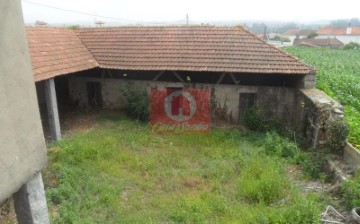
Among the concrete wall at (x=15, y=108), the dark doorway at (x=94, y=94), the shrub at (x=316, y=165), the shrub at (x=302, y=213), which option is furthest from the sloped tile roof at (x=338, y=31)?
the concrete wall at (x=15, y=108)

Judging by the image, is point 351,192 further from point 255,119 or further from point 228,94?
point 228,94

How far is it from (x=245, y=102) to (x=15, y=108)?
10.3 metres

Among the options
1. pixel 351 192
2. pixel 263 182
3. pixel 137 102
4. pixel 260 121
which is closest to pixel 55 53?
pixel 137 102

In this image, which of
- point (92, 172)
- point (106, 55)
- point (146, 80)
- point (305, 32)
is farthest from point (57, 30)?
point (305, 32)

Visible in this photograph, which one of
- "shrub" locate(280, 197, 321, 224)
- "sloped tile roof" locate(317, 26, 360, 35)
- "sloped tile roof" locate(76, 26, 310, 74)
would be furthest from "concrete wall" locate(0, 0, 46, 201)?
"sloped tile roof" locate(317, 26, 360, 35)

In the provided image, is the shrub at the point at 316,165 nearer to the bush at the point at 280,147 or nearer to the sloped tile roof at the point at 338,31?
the bush at the point at 280,147

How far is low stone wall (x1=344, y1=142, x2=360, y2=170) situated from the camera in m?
7.54

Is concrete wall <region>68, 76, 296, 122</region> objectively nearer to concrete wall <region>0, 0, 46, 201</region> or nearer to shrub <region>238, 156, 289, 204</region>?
shrub <region>238, 156, 289, 204</region>

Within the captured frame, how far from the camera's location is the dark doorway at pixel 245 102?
1241 cm

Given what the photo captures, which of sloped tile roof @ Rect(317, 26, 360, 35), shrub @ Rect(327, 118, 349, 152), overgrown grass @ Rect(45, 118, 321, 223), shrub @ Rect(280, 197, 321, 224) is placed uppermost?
sloped tile roof @ Rect(317, 26, 360, 35)

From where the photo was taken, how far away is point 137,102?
12.7 meters

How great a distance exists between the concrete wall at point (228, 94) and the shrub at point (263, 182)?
3848 mm

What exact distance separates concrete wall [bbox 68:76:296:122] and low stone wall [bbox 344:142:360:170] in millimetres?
3686
